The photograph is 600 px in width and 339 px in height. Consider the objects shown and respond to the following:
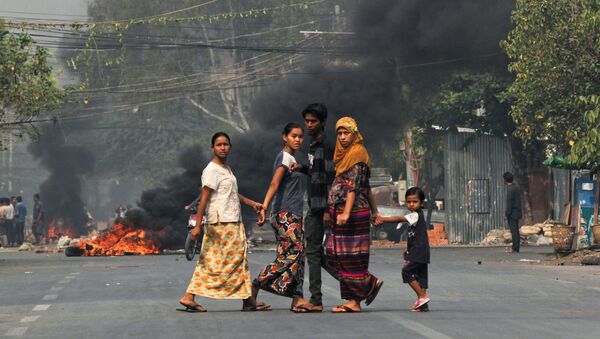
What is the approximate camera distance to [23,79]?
104 feet

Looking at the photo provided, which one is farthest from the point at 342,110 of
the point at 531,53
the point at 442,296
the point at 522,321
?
the point at 522,321

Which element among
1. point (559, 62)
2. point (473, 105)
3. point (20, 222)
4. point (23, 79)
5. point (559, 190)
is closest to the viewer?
point (559, 62)

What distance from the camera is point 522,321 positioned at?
473 inches

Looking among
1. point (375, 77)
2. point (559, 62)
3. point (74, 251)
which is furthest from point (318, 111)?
point (375, 77)

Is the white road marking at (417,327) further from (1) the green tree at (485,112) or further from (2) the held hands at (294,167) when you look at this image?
(1) the green tree at (485,112)

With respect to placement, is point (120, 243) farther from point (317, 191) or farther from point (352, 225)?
point (352, 225)

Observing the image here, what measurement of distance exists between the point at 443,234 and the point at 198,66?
32.9 metres

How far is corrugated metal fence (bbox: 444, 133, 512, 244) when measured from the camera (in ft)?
138

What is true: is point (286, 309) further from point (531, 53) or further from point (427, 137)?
point (427, 137)

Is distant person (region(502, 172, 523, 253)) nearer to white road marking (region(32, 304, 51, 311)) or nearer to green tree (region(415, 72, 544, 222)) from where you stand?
green tree (region(415, 72, 544, 222))

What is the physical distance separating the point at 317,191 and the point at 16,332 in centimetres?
309

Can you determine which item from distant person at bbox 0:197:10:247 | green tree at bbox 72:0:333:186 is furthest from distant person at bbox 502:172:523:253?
green tree at bbox 72:0:333:186

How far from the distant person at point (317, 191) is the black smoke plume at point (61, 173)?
5824 cm

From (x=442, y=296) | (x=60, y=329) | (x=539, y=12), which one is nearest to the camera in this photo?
(x=60, y=329)
